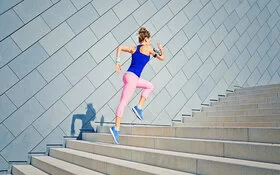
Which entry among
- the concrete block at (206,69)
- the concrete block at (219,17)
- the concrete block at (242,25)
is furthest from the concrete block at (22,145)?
the concrete block at (242,25)

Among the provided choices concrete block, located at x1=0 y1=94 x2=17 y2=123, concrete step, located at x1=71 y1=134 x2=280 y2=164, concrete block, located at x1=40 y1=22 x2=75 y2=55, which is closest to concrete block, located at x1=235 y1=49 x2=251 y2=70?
concrete block, located at x1=40 y1=22 x2=75 y2=55

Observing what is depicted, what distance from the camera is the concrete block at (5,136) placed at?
6.12m

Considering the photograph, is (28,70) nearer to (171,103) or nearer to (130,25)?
(130,25)

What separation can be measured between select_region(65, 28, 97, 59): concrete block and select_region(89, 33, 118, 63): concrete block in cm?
14

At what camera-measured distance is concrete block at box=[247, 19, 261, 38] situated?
1134cm

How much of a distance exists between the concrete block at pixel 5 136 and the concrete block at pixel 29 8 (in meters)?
2.50

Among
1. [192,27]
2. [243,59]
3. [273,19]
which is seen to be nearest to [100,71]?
[192,27]

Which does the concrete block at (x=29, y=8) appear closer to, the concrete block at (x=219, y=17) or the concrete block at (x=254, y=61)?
the concrete block at (x=219, y=17)

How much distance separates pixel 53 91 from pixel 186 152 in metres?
3.97

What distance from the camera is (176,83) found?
8711 millimetres

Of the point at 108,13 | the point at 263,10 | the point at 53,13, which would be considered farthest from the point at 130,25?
the point at 263,10

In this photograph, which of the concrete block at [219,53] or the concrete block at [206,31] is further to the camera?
the concrete block at [219,53]

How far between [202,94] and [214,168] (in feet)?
20.7

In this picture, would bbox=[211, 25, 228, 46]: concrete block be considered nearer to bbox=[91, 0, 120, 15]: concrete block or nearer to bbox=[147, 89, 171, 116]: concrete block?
bbox=[147, 89, 171, 116]: concrete block
